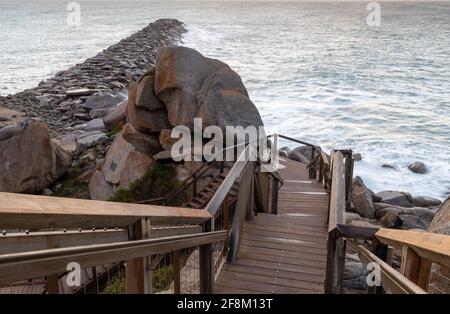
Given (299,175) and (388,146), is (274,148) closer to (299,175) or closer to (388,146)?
(299,175)

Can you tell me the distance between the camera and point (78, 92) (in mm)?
26078

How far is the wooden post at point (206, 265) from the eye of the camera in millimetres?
4168

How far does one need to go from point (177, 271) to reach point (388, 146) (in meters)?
22.4

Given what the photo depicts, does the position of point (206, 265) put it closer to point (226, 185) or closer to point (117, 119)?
point (226, 185)

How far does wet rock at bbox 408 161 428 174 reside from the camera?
820 inches

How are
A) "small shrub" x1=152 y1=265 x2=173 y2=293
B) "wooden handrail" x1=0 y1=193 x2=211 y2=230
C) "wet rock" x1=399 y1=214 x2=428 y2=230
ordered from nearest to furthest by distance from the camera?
"wooden handrail" x1=0 y1=193 x2=211 y2=230
"small shrub" x1=152 y1=265 x2=173 y2=293
"wet rock" x1=399 y1=214 x2=428 y2=230

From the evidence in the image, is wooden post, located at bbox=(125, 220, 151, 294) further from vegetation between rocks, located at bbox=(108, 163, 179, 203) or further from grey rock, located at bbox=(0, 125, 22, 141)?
grey rock, located at bbox=(0, 125, 22, 141)

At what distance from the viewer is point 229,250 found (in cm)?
581

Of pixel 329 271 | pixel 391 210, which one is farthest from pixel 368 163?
pixel 329 271

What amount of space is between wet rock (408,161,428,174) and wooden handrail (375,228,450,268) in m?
19.2

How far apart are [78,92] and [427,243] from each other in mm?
Result: 25636

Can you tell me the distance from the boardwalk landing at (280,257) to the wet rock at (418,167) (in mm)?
13468

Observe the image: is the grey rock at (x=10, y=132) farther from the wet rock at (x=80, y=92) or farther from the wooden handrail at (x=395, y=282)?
the wooden handrail at (x=395, y=282)

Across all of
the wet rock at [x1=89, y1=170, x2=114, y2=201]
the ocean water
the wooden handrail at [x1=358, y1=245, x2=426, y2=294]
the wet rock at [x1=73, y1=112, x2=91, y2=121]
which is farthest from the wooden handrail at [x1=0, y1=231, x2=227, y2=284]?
the wet rock at [x1=73, y1=112, x2=91, y2=121]
